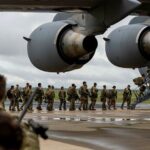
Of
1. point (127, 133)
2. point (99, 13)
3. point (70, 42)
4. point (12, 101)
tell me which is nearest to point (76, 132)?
point (127, 133)

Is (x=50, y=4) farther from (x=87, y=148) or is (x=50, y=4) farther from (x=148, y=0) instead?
(x=87, y=148)

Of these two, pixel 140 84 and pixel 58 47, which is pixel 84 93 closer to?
→ pixel 140 84

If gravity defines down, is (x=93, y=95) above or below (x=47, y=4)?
below

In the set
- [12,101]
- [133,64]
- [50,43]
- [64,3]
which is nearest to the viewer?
[64,3]

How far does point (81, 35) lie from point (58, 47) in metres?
0.68

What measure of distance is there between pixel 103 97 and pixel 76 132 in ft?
55.1

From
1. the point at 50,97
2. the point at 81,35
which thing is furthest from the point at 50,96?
the point at 81,35

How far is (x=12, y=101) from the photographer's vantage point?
2778cm

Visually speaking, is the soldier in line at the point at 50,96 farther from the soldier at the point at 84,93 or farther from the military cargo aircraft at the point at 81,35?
the military cargo aircraft at the point at 81,35

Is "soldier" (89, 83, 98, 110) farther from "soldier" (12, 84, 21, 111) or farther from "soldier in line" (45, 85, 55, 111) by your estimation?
"soldier" (12, 84, 21, 111)

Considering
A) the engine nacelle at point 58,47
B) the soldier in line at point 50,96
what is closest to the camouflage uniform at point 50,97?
the soldier in line at point 50,96

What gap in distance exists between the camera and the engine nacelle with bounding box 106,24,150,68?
511 inches

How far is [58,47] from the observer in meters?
12.4

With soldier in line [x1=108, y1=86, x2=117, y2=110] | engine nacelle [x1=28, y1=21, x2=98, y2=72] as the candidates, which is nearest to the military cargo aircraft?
engine nacelle [x1=28, y1=21, x2=98, y2=72]
